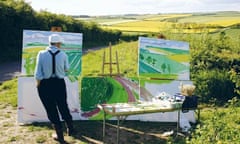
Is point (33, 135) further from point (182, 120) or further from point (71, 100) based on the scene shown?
point (182, 120)

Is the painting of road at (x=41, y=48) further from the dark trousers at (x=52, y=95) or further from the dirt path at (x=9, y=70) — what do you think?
the dirt path at (x=9, y=70)

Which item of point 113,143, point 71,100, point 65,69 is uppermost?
point 65,69

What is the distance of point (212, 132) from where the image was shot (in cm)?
481

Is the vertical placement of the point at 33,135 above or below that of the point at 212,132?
below

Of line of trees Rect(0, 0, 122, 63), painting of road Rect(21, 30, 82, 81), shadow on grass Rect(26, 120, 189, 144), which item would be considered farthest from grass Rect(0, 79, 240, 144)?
line of trees Rect(0, 0, 122, 63)

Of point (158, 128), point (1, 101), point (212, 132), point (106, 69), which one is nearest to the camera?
point (212, 132)

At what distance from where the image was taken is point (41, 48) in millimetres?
7844

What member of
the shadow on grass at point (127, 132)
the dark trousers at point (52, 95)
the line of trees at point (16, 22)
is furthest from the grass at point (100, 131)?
the line of trees at point (16, 22)

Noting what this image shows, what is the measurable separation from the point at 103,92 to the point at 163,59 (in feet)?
4.80

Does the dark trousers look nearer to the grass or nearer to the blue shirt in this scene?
the blue shirt

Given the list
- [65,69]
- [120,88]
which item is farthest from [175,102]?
[65,69]

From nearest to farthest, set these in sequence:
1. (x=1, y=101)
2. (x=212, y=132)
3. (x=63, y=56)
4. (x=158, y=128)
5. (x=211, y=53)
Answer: (x=212, y=132) < (x=63, y=56) < (x=158, y=128) < (x=1, y=101) < (x=211, y=53)

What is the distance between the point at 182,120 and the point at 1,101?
4132mm

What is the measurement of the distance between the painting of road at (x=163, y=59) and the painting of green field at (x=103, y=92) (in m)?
0.39
